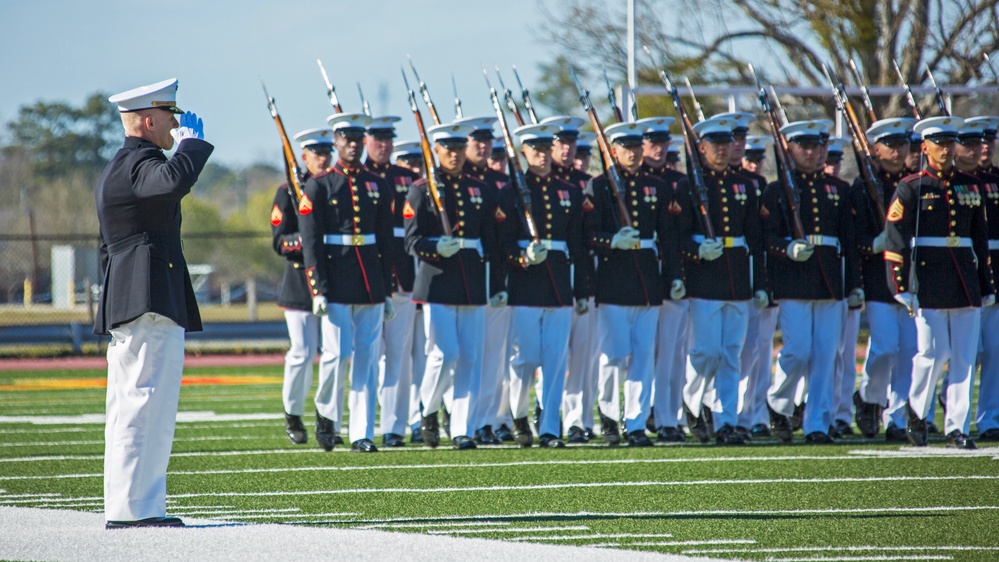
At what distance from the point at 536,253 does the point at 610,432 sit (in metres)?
1.47

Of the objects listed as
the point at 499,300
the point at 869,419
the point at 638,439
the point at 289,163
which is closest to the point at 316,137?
the point at 289,163

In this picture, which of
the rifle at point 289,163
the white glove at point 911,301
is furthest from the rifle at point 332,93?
the white glove at point 911,301

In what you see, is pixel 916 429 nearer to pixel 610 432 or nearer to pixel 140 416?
pixel 610 432

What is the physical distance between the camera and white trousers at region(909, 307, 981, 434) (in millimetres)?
9672

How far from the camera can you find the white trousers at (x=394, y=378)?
10438mm

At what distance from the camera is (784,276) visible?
10.5m

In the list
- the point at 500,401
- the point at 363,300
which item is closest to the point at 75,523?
the point at 363,300

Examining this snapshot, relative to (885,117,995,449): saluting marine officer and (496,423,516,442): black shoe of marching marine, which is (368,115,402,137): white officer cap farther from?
(885,117,995,449): saluting marine officer

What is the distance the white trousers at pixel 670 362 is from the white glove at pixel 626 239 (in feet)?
1.93

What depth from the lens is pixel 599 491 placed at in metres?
7.75

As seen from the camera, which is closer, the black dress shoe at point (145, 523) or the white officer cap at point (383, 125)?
the black dress shoe at point (145, 523)

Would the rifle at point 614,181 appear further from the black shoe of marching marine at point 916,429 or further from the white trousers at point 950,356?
the black shoe of marching marine at point 916,429

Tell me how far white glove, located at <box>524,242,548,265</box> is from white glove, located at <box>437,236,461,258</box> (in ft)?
1.68

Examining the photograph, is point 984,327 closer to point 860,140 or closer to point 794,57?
point 860,140
